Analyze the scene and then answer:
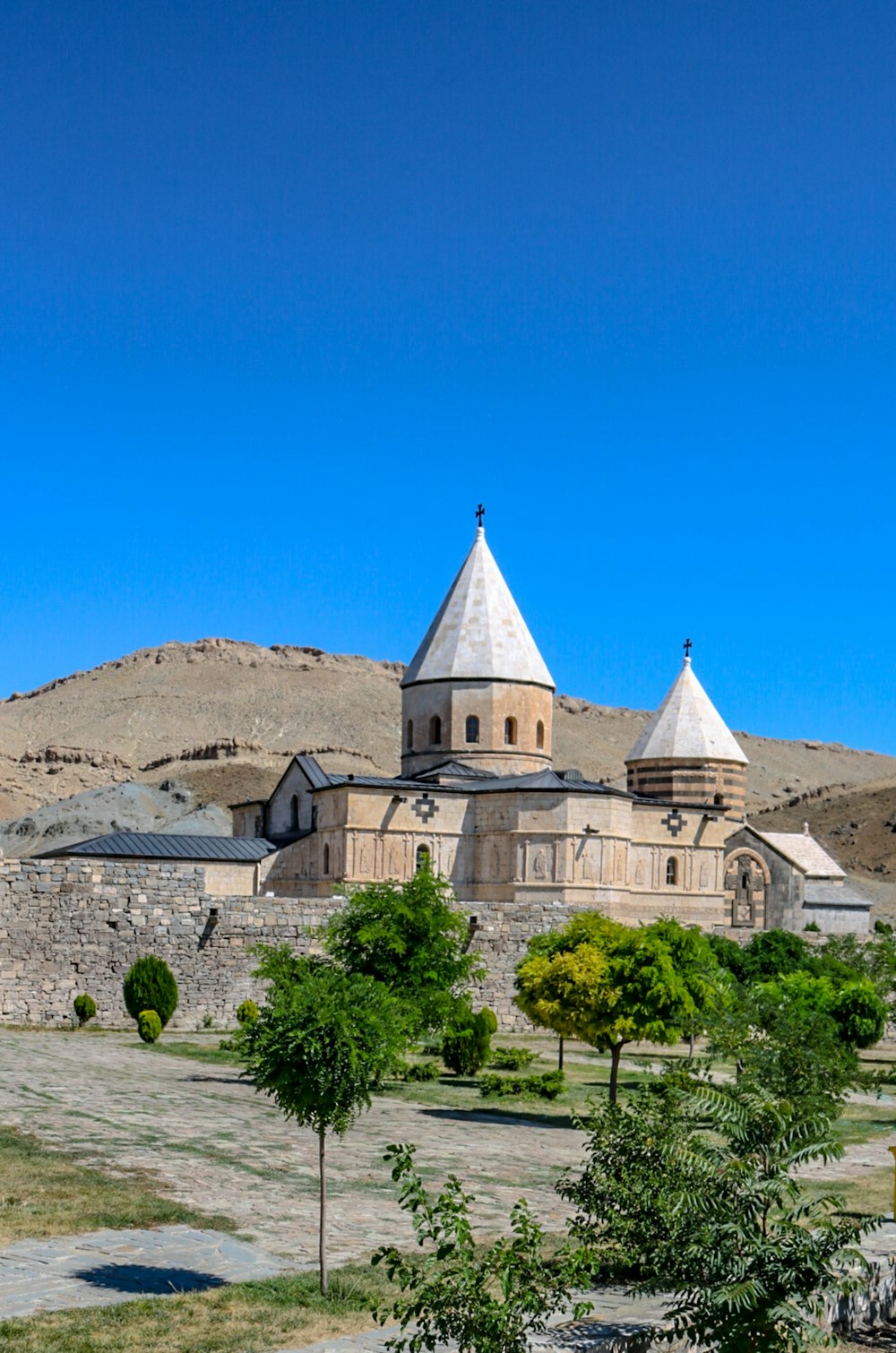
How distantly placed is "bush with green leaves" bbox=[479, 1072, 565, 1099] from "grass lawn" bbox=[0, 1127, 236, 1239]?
9.02m

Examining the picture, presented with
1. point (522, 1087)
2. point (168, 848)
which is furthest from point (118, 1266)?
point (168, 848)

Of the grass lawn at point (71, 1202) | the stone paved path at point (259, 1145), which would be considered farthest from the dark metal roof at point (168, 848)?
the grass lawn at point (71, 1202)

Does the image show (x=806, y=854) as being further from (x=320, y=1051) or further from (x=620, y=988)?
(x=320, y=1051)

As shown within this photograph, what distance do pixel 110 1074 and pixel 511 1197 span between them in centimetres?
845

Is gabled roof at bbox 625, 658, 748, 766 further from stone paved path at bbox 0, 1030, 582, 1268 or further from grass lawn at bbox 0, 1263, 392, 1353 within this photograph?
grass lawn at bbox 0, 1263, 392, 1353

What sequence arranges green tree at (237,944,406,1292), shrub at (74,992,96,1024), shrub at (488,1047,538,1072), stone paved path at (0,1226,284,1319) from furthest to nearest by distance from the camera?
1. shrub at (74,992,96,1024)
2. shrub at (488,1047,538,1072)
3. green tree at (237,944,406,1292)
4. stone paved path at (0,1226,284,1319)

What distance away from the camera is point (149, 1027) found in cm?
2403

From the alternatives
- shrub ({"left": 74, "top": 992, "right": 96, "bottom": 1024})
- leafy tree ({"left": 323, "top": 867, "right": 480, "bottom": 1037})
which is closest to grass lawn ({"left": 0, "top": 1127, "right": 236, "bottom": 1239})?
leafy tree ({"left": 323, "top": 867, "right": 480, "bottom": 1037})

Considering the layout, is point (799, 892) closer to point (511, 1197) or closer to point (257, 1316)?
point (511, 1197)

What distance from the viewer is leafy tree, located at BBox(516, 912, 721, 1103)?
18797mm

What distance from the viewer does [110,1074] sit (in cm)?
1928

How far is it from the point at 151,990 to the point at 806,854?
33986mm

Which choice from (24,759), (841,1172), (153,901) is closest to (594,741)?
(24,759)

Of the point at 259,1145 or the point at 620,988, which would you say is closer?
the point at 259,1145
